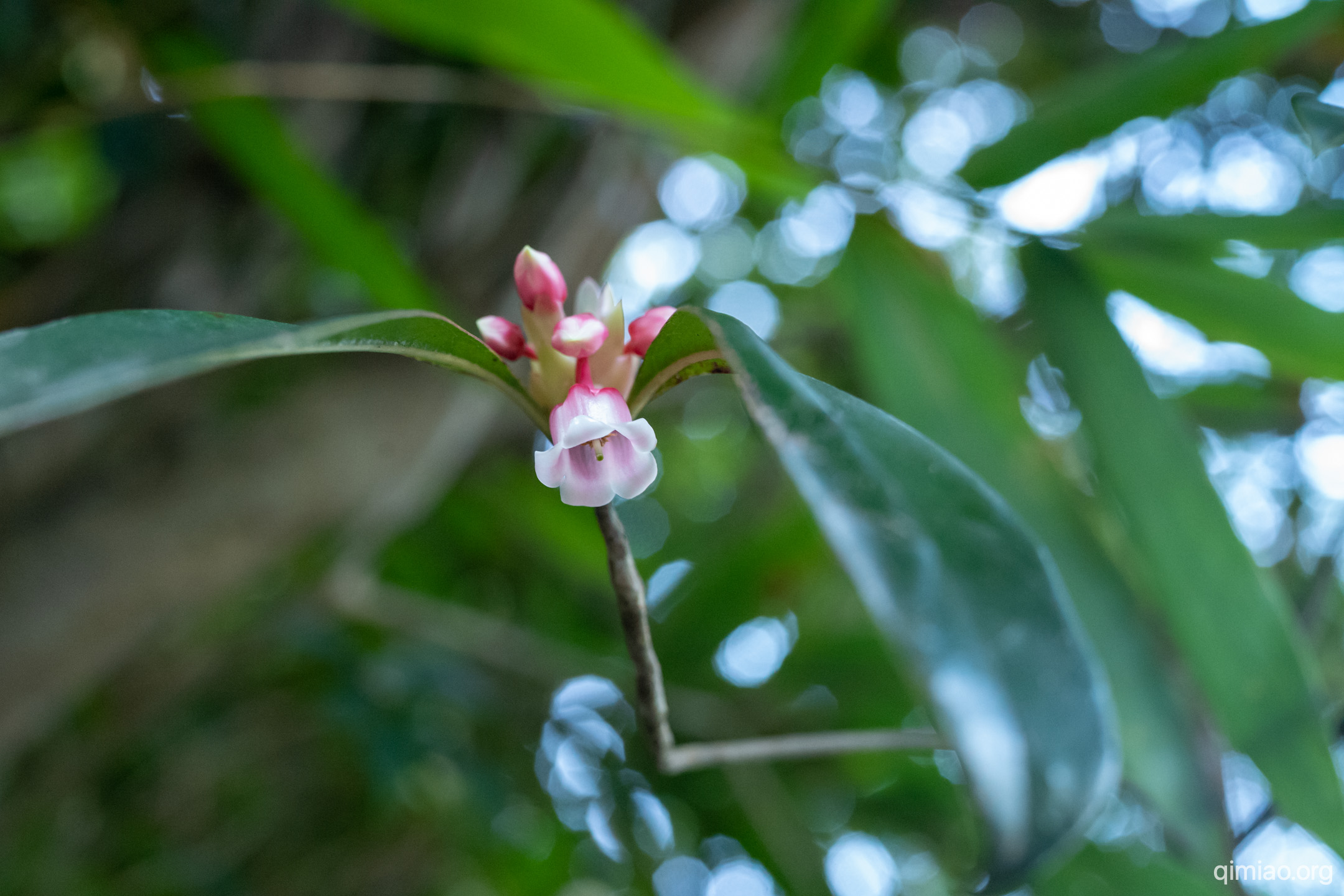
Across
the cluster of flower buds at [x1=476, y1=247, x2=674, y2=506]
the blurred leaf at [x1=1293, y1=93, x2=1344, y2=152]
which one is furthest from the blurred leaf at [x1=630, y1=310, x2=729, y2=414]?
the blurred leaf at [x1=1293, y1=93, x2=1344, y2=152]

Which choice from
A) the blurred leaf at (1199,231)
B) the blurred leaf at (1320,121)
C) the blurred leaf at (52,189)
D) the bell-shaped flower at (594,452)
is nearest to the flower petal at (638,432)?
the bell-shaped flower at (594,452)

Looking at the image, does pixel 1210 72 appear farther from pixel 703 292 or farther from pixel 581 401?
pixel 703 292

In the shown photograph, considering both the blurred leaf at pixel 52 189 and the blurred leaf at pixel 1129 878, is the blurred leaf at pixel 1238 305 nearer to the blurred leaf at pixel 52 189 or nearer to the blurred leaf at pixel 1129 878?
the blurred leaf at pixel 1129 878

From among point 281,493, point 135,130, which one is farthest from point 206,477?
point 135,130

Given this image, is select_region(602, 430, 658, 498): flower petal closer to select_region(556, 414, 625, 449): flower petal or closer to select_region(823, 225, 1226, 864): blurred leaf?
select_region(556, 414, 625, 449): flower petal

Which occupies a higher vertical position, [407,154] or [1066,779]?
[407,154]

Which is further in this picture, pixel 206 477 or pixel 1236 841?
pixel 206 477

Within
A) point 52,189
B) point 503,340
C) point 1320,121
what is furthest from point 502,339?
point 52,189
